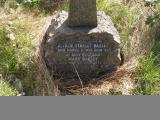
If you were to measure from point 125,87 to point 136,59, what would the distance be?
0.40m

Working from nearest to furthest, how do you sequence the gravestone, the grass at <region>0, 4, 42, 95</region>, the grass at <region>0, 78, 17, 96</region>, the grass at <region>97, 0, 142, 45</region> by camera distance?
1. the grass at <region>0, 78, 17, 96</region>
2. the gravestone
3. the grass at <region>0, 4, 42, 95</region>
4. the grass at <region>97, 0, 142, 45</region>

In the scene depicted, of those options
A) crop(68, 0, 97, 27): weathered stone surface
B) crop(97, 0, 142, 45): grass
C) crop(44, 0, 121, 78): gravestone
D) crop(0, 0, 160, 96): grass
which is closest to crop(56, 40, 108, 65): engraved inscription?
crop(44, 0, 121, 78): gravestone

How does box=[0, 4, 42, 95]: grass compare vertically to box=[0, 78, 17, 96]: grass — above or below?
above

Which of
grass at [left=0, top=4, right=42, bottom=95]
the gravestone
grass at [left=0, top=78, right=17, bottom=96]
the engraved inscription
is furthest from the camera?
grass at [left=0, top=4, right=42, bottom=95]

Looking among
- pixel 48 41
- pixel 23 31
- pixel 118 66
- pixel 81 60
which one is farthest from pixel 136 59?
pixel 23 31

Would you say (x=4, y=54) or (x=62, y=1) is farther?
(x=62, y=1)

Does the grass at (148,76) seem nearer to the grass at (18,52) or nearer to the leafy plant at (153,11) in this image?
the leafy plant at (153,11)

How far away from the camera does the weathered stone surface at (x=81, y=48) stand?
4.96 metres

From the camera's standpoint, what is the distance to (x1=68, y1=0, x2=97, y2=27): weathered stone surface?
4828 millimetres

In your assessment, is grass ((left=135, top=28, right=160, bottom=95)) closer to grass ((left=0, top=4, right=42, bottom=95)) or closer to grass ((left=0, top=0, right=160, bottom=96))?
grass ((left=0, top=0, right=160, bottom=96))

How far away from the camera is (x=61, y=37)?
16.3ft

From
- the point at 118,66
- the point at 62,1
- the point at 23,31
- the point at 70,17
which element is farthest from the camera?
the point at 62,1

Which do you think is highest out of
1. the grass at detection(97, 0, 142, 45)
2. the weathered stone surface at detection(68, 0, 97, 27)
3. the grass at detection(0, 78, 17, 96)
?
the weathered stone surface at detection(68, 0, 97, 27)

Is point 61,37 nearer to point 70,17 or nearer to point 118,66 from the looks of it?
point 70,17
